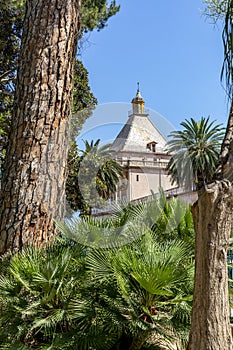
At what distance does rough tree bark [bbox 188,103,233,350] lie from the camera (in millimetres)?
1844

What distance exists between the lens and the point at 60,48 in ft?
9.93

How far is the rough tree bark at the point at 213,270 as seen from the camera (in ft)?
6.05

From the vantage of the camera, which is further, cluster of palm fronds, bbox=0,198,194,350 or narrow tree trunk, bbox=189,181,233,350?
cluster of palm fronds, bbox=0,198,194,350

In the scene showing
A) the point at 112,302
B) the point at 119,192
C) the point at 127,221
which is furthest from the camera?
the point at 119,192

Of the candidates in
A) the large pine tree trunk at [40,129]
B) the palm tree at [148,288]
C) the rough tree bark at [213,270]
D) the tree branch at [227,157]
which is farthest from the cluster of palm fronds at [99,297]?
the tree branch at [227,157]

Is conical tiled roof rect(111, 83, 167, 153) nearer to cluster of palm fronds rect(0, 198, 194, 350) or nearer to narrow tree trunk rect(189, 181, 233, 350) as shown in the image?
cluster of palm fronds rect(0, 198, 194, 350)

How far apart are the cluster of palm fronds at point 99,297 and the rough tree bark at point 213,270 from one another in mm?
234

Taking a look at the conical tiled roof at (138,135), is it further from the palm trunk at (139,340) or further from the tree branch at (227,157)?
the palm trunk at (139,340)

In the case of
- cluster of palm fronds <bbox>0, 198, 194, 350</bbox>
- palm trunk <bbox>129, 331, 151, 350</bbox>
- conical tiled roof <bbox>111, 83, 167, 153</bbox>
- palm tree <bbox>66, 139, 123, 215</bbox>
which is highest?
conical tiled roof <bbox>111, 83, 167, 153</bbox>

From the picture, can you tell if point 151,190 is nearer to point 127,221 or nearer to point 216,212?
point 127,221

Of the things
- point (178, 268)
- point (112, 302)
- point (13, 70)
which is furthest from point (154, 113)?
point (13, 70)

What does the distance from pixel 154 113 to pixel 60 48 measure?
0.86 m

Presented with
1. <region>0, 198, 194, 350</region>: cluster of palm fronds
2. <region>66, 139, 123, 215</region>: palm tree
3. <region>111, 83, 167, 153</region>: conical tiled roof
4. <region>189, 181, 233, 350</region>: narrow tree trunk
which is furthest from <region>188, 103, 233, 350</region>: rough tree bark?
<region>66, 139, 123, 215</region>: palm tree

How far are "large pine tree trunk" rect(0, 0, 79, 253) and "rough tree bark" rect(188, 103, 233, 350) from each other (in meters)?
1.26
